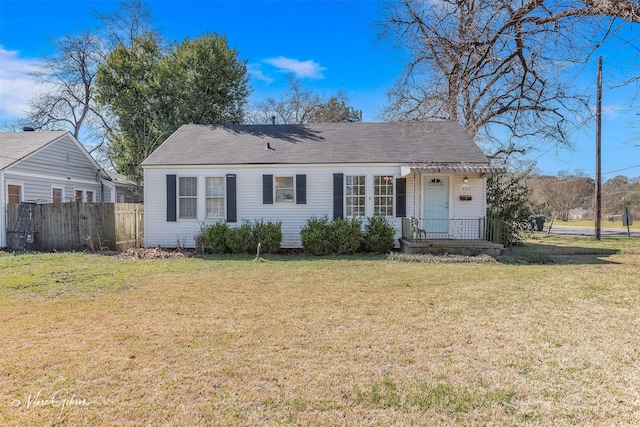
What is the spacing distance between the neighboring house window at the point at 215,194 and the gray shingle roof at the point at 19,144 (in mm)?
6714

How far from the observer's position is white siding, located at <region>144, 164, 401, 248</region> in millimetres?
11438

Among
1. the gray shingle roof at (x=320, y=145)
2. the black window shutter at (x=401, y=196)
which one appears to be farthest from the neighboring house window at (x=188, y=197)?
the black window shutter at (x=401, y=196)

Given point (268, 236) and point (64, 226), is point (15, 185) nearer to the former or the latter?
point (64, 226)

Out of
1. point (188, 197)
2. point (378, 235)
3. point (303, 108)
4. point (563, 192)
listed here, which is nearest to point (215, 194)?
point (188, 197)

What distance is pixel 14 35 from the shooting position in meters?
14.5

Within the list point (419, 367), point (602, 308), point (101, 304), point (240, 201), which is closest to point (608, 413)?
point (419, 367)

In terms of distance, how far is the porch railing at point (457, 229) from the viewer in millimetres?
11203

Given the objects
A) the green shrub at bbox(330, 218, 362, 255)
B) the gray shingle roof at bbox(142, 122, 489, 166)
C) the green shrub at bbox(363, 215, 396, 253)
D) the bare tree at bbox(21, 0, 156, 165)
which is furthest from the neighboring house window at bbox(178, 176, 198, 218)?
the bare tree at bbox(21, 0, 156, 165)

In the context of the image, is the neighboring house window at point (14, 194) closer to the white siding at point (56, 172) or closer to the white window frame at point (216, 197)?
the white siding at point (56, 172)

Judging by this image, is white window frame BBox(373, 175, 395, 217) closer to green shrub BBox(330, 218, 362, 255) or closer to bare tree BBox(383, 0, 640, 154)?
green shrub BBox(330, 218, 362, 255)

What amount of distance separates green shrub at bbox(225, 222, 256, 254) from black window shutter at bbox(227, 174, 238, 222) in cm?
72

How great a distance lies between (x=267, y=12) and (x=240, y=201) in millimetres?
5971

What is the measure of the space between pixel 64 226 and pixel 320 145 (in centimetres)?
899

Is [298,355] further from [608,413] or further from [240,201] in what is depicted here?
[240,201]
